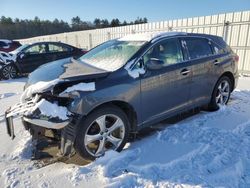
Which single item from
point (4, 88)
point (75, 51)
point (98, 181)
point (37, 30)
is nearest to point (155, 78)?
point (98, 181)

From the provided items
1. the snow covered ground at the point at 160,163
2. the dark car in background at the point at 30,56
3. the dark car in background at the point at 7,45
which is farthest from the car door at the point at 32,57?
the snow covered ground at the point at 160,163

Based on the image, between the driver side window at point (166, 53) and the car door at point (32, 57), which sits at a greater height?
the driver side window at point (166, 53)

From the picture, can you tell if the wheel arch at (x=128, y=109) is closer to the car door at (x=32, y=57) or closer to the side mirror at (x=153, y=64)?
the side mirror at (x=153, y=64)

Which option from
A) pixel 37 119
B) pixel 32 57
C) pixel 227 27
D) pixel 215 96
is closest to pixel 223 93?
pixel 215 96

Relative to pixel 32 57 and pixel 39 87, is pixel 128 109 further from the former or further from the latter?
pixel 32 57

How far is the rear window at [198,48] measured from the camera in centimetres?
437

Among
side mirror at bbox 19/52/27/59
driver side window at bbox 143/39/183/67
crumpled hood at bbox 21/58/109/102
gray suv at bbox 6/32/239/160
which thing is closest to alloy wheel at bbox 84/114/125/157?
gray suv at bbox 6/32/239/160

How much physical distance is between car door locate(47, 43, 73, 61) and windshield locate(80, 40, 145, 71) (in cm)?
697

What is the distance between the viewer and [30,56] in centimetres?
1050

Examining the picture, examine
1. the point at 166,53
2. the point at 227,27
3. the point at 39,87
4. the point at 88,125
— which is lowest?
the point at 88,125

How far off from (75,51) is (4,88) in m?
4.10

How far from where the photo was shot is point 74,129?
2.90m

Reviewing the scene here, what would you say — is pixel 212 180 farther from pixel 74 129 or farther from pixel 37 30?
pixel 37 30

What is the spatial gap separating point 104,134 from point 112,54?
1.37 metres
